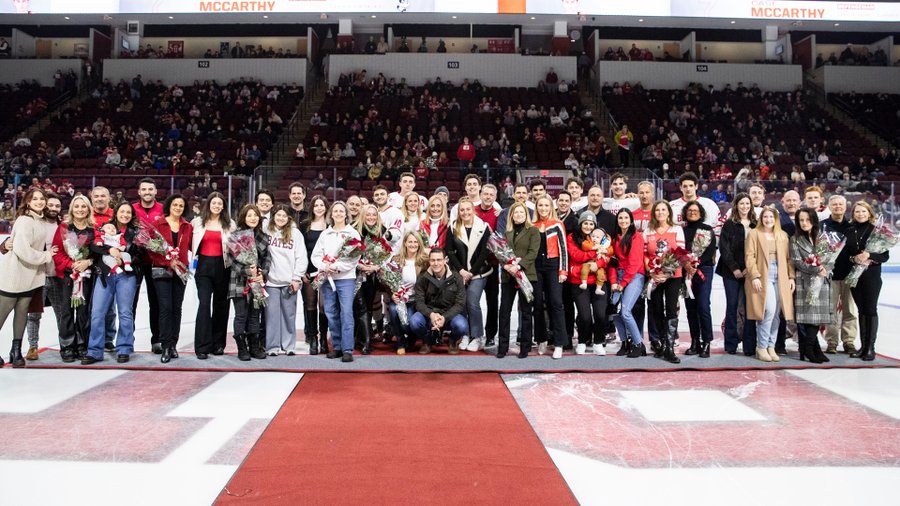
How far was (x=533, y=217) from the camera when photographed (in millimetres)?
6246

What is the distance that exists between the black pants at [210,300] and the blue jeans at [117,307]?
58 centimetres

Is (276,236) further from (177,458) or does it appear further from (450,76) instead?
(450,76)

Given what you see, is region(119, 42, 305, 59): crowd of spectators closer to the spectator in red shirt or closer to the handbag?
the spectator in red shirt

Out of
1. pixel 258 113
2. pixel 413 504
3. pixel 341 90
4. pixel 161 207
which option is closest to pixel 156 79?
pixel 258 113

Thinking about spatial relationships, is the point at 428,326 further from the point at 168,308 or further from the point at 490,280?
the point at 168,308

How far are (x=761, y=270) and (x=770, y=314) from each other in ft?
1.34

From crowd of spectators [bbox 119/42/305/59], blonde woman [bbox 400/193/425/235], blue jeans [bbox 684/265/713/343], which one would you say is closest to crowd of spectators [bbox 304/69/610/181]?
crowd of spectators [bbox 119/42/305/59]

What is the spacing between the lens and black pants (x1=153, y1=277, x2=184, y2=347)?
5.40m

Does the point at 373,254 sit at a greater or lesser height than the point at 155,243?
lesser

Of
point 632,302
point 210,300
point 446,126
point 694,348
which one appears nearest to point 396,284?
point 210,300

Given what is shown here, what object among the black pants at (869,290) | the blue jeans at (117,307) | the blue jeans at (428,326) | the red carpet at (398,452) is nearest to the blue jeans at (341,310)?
the blue jeans at (428,326)

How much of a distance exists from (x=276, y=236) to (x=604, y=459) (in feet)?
12.1

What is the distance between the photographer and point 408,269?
238 inches

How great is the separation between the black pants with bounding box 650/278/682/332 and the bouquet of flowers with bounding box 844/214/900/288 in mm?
1655
